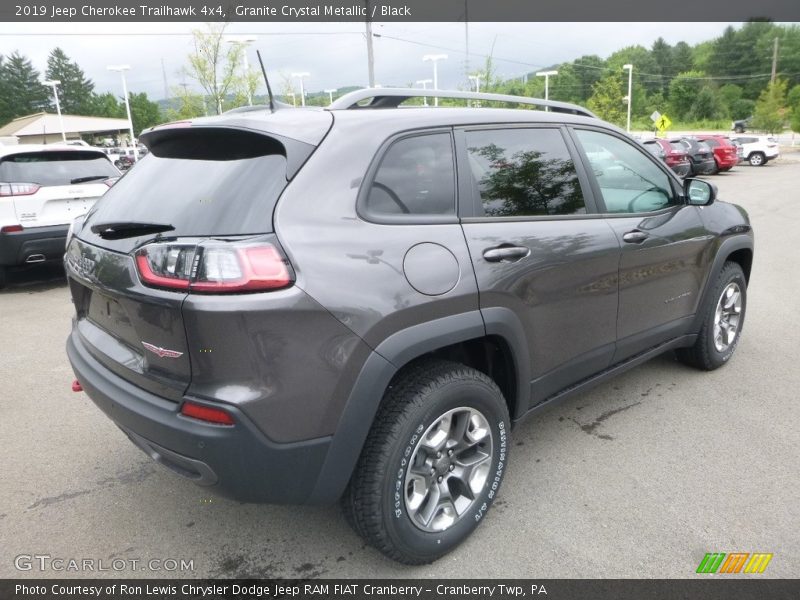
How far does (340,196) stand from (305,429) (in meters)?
0.82

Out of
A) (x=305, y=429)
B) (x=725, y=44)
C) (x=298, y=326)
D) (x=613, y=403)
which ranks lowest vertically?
(x=613, y=403)

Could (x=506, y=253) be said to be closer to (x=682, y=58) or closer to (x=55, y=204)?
(x=55, y=204)

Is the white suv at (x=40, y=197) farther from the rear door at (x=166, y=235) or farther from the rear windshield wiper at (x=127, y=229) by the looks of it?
the rear windshield wiper at (x=127, y=229)

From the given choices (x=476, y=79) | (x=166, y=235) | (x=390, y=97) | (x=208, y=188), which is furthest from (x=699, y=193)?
(x=476, y=79)

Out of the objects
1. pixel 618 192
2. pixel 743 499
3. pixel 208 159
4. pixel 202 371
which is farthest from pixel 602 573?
pixel 208 159

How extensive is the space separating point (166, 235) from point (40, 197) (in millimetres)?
5723

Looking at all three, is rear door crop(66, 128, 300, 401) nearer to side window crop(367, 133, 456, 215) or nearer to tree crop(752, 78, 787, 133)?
side window crop(367, 133, 456, 215)

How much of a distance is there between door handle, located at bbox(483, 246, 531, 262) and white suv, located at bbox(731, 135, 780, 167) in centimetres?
3273

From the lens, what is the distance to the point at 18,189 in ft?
22.0

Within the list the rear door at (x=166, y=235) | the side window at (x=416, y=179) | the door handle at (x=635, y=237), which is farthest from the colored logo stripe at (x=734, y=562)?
the rear door at (x=166, y=235)

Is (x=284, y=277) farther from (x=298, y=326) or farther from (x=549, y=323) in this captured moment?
(x=549, y=323)

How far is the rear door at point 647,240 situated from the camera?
3.24m

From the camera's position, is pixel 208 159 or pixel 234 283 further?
pixel 208 159

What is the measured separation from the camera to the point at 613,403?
3879 mm
